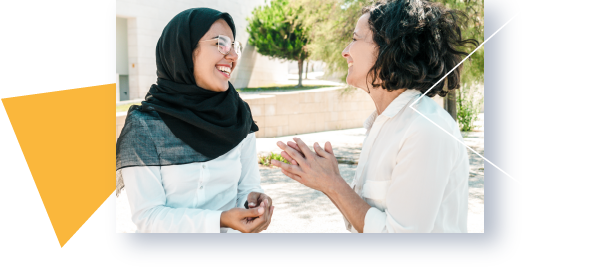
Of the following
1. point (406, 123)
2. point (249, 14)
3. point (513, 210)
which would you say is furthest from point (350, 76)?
point (249, 14)

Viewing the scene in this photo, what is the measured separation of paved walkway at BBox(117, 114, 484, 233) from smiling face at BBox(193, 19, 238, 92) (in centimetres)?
157

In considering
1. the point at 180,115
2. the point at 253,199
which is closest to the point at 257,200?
the point at 253,199

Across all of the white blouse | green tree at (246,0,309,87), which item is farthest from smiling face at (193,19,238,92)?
green tree at (246,0,309,87)

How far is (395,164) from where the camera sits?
1733 millimetres

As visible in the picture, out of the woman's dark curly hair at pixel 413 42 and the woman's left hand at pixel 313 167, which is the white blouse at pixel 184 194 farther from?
the woman's dark curly hair at pixel 413 42

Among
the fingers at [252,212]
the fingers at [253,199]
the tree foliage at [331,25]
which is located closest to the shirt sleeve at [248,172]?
the fingers at [253,199]

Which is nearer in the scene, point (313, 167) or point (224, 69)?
point (313, 167)

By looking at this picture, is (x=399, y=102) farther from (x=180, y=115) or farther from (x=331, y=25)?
(x=331, y=25)

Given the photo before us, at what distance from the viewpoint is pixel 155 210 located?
1.85 metres

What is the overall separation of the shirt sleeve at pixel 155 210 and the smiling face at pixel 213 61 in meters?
0.50

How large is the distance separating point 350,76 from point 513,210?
40.8 inches

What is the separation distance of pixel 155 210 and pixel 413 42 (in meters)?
1.36
